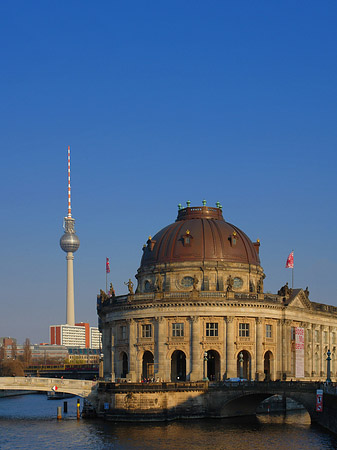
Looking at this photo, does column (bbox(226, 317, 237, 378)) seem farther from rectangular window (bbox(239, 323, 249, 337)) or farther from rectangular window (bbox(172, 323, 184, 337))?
rectangular window (bbox(172, 323, 184, 337))

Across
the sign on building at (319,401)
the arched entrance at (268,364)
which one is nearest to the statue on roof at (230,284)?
the arched entrance at (268,364)

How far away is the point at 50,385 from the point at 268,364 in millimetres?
34649

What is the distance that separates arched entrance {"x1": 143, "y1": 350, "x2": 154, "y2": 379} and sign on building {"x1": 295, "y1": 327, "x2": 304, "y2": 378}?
22.5m

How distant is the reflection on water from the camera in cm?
8000

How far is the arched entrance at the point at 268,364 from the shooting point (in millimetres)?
118475

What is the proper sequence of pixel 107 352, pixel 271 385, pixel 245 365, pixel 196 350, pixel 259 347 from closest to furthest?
1. pixel 271 385
2. pixel 196 350
3. pixel 259 347
4. pixel 245 365
5. pixel 107 352

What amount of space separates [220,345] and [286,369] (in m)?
13.5

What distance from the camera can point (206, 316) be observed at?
11319cm

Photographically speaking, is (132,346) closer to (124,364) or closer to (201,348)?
(124,364)

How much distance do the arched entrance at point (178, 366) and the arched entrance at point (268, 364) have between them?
12516 millimetres

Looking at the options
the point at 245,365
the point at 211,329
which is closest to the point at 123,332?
the point at 211,329

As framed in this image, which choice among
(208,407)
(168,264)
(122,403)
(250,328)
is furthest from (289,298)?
(122,403)

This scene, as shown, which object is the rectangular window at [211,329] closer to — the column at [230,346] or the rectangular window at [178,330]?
the column at [230,346]

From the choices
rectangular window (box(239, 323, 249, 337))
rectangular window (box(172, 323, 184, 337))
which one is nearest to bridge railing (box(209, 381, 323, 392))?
A: rectangular window (box(172, 323, 184, 337))
